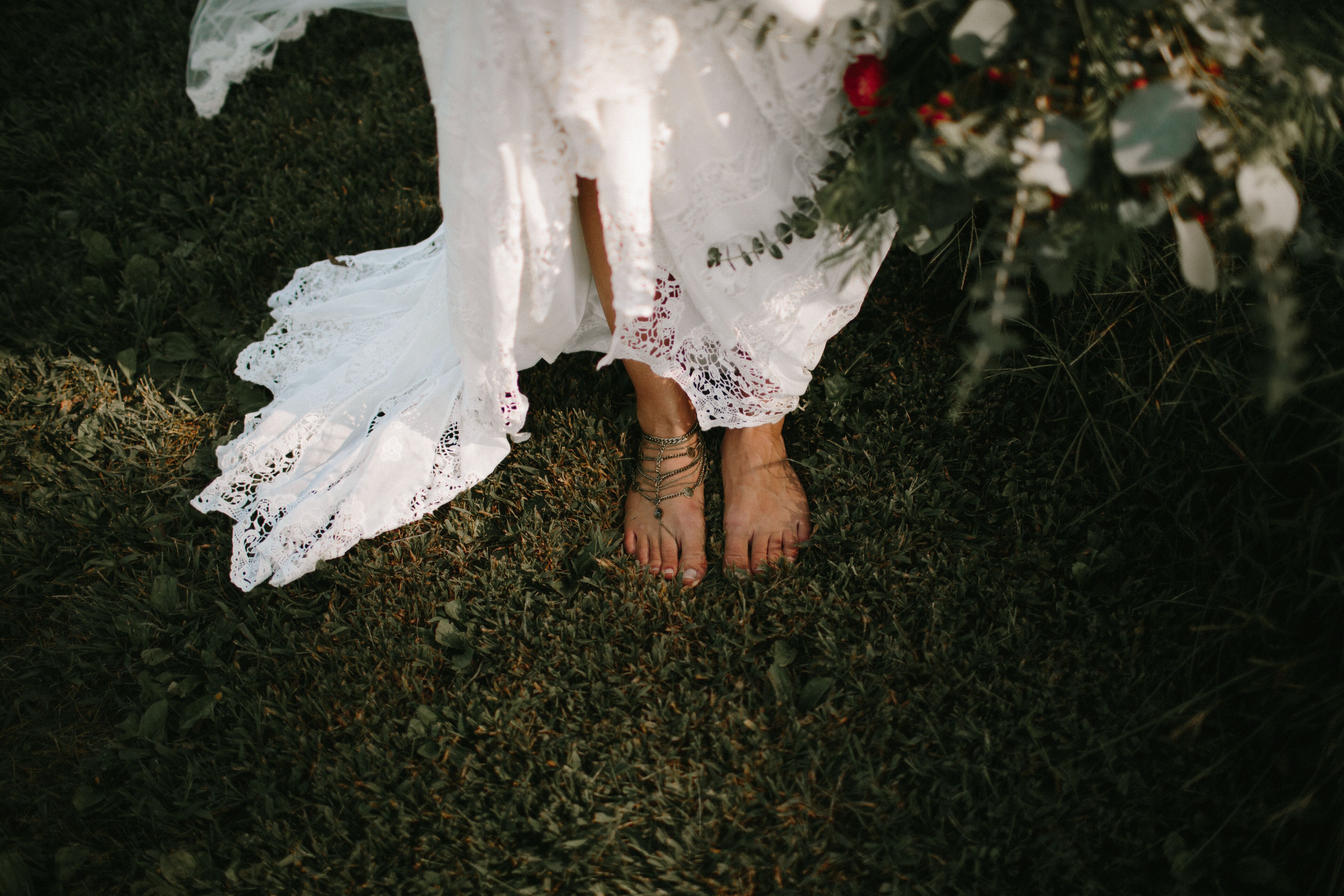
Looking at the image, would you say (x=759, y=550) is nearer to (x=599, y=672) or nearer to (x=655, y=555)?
(x=655, y=555)

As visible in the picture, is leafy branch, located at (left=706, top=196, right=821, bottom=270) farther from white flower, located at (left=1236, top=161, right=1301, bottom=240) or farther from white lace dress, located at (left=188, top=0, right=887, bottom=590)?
white flower, located at (left=1236, top=161, right=1301, bottom=240)

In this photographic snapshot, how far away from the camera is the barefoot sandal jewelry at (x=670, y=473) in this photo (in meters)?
1.89

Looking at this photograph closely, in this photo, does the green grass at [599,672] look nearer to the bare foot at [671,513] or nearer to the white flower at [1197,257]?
the bare foot at [671,513]

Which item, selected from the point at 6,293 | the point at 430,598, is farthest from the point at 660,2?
the point at 6,293

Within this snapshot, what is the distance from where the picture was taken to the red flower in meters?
1.13

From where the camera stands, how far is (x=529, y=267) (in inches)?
55.9

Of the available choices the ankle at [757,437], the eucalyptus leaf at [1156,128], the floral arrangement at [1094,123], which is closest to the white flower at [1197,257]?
the floral arrangement at [1094,123]

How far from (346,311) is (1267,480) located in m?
2.27

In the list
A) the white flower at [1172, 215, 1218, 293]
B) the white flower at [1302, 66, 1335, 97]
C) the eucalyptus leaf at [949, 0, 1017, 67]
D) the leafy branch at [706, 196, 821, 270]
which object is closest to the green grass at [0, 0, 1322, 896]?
the leafy branch at [706, 196, 821, 270]

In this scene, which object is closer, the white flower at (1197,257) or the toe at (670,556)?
the white flower at (1197,257)

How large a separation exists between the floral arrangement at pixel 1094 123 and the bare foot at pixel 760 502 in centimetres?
81

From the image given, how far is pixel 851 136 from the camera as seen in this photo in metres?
1.25

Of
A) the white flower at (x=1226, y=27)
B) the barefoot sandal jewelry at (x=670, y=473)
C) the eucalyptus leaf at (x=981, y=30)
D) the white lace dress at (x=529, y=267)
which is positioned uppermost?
the eucalyptus leaf at (x=981, y=30)

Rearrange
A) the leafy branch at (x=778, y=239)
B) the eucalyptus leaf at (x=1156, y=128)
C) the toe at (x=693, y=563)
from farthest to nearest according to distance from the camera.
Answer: the toe at (x=693, y=563) → the leafy branch at (x=778, y=239) → the eucalyptus leaf at (x=1156, y=128)
